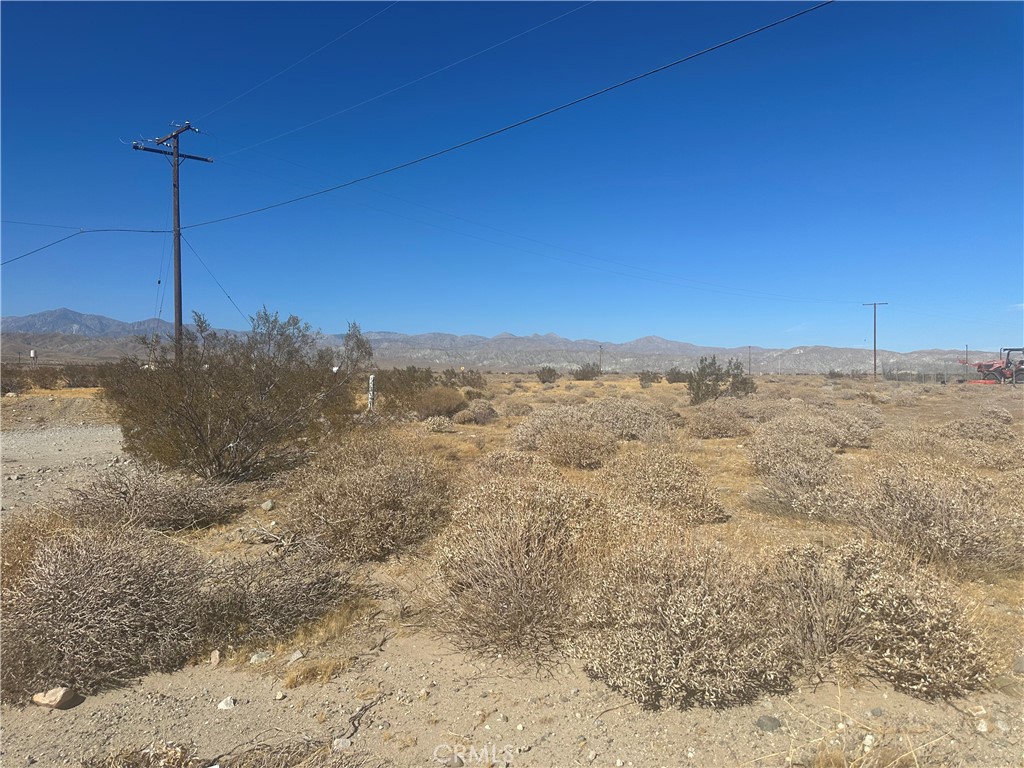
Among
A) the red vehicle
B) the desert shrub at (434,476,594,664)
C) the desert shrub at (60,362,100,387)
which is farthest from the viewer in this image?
the red vehicle

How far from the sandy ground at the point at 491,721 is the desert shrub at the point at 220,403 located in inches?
227

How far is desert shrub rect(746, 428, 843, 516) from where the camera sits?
21.4 feet

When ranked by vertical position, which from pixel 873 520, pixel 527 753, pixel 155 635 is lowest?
pixel 527 753

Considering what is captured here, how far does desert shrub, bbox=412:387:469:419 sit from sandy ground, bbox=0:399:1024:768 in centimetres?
1652

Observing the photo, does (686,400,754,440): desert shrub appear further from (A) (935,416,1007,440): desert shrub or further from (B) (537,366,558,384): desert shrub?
(B) (537,366,558,384): desert shrub

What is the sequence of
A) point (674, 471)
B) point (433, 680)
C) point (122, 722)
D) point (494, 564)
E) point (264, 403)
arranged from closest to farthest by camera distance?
point (122, 722), point (433, 680), point (494, 564), point (674, 471), point (264, 403)

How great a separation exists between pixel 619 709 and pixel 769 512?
4799 millimetres

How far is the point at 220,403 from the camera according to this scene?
8.92 metres

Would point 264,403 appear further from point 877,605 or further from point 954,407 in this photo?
point 954,407

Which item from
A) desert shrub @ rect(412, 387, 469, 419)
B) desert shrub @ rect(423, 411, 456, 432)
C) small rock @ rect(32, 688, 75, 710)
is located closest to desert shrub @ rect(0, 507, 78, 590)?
small rock @ rect(32, 688, 75, 710)

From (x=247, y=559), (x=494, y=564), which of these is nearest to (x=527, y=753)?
(x=494, y=564)

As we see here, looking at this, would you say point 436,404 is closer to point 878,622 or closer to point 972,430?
point 972,430

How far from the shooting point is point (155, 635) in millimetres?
3902

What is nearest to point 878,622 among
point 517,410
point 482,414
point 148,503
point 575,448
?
point 575,448
